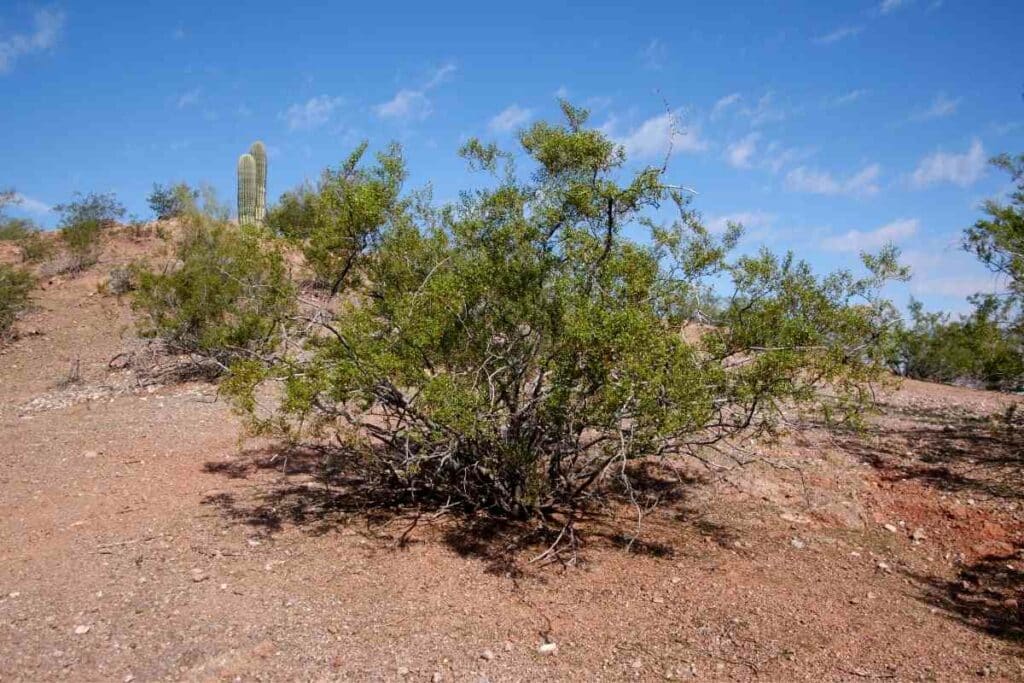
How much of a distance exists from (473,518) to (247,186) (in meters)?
13.6

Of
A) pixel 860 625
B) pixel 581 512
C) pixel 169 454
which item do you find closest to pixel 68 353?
pixel 169 454

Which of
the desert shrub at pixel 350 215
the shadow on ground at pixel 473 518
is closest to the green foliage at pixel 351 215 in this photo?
the desert shrub at pixel 350 215

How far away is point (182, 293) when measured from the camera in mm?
12211

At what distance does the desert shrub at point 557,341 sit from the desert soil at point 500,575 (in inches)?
31.9

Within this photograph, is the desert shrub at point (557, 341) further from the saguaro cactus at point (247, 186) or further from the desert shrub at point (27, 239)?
the desert shrub at point (27, 239)

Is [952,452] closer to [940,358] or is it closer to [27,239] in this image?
[940,358]

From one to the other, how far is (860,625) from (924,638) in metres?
0.37

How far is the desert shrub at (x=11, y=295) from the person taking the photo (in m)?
15.0

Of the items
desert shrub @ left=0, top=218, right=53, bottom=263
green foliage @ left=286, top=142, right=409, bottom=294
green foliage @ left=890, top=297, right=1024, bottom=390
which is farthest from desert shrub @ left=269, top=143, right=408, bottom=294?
desert shrub @ left=0, top=218, right=53, bottom=263

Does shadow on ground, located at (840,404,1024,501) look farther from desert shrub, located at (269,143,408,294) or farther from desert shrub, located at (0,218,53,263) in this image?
desert shrub, located at (0,218,53,263)

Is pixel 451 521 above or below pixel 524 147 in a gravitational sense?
below

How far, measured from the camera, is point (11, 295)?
50.2 feet

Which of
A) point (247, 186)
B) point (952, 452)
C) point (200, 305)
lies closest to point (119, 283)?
point (247, 186)

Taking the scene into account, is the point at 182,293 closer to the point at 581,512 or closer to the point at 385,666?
the point at 581,512
